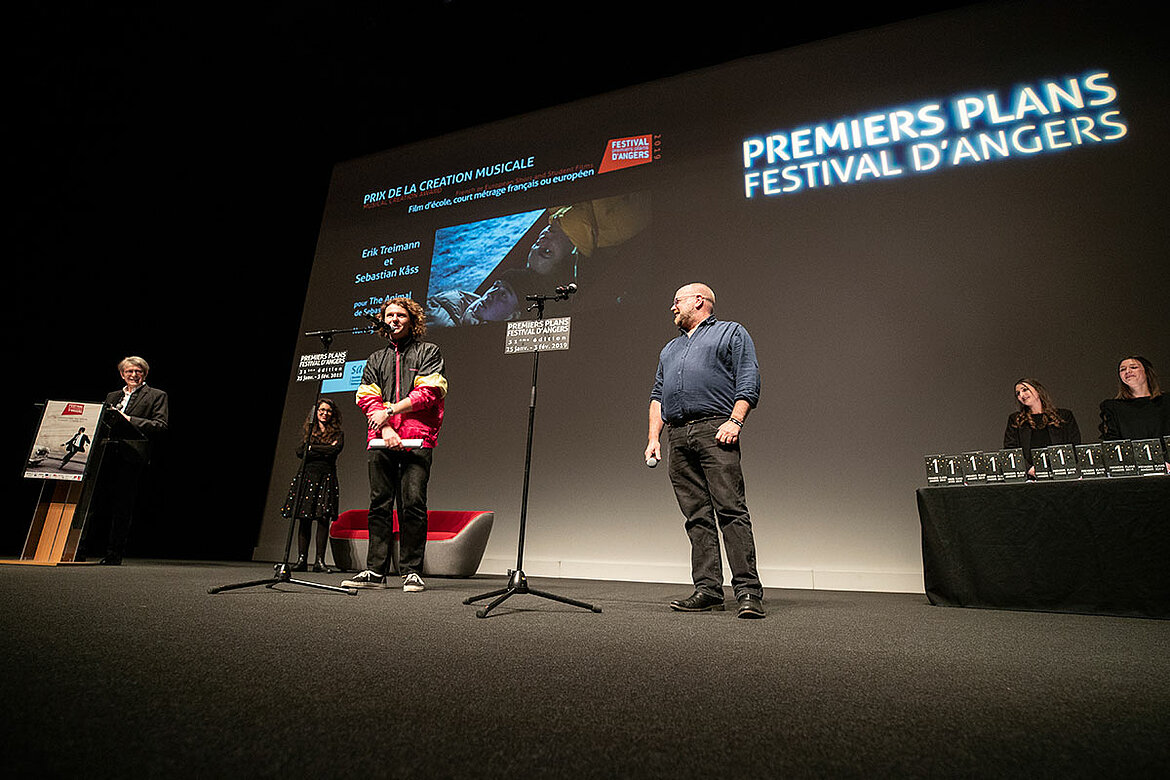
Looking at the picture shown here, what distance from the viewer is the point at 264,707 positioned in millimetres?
881

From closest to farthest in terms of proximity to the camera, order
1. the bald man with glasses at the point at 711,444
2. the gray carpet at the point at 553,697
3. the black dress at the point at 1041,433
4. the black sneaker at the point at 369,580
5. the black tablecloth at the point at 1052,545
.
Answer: the gray carpet at the point at 553,697 → the black tablecloth at the point at 1052,545 → the bald man with glasses at the point at 711,444 → the black sneaker at the point at 369,580 → the black dress at the point at 1041,433

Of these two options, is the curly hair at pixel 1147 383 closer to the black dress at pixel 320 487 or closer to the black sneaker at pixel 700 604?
the black sneaker at pixel 700 604

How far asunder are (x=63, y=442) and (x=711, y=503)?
13.3ft

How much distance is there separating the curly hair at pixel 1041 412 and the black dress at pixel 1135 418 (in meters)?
0.23

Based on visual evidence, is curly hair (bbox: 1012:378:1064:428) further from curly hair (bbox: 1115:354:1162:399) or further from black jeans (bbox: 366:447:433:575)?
black jeans (bbox: 366:447:433:575)

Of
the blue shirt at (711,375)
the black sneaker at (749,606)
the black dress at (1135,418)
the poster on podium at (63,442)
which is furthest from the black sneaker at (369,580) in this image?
the black dress at (1135,418)

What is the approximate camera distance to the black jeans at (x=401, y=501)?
2848 mm

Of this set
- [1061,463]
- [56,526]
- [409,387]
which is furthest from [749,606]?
[56,526]

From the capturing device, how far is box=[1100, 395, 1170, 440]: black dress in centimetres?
332

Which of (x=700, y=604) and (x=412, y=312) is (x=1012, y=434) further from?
(x=412, y=312)

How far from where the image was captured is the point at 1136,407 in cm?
342

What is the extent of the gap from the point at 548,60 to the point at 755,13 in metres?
1.81

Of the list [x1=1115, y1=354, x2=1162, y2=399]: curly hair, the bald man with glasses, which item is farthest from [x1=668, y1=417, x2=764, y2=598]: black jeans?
[x1=1115, y1=354, x2=1162, y2=399]: curly hair

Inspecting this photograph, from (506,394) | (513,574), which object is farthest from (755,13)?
(513,574)
